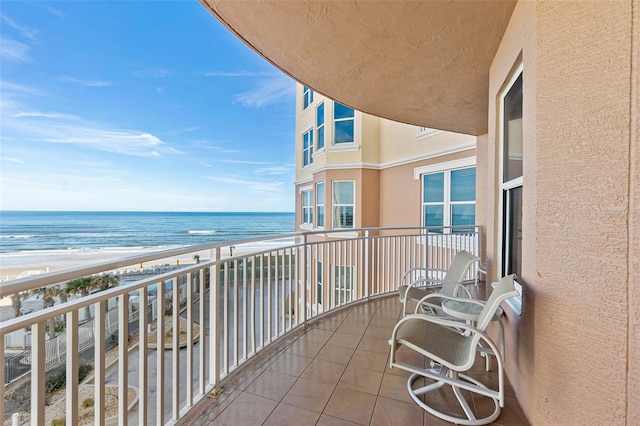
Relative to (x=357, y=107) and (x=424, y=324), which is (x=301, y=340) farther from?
(x=357, y=107)

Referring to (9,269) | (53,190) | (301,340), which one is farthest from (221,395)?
(53,190)

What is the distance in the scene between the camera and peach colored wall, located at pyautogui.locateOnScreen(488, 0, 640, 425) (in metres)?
1.09

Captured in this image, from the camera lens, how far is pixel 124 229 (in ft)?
78.1

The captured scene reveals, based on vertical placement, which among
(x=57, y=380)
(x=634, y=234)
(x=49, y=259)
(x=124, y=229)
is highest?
(x=634, y=234)

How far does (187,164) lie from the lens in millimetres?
26312

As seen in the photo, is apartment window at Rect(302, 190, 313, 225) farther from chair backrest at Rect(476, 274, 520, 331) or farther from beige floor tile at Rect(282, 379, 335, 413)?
chair backrest at Rect(476, 274, 520, 331)

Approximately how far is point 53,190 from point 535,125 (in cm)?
3045

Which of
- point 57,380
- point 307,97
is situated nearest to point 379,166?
point 307,97

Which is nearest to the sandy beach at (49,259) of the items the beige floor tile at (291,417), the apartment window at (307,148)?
the apartment window at (307,148)

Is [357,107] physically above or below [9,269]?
above

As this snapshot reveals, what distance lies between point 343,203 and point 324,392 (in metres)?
7.27

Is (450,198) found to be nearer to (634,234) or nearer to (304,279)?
(304,279)

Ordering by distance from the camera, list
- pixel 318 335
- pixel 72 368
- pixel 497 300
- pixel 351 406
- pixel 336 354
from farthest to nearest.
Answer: pixel 318 335 → pixel 336 354 → pixel 351 406 → pixel 497 300 → pixel 72 368

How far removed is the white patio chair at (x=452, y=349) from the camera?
1.50 meters
